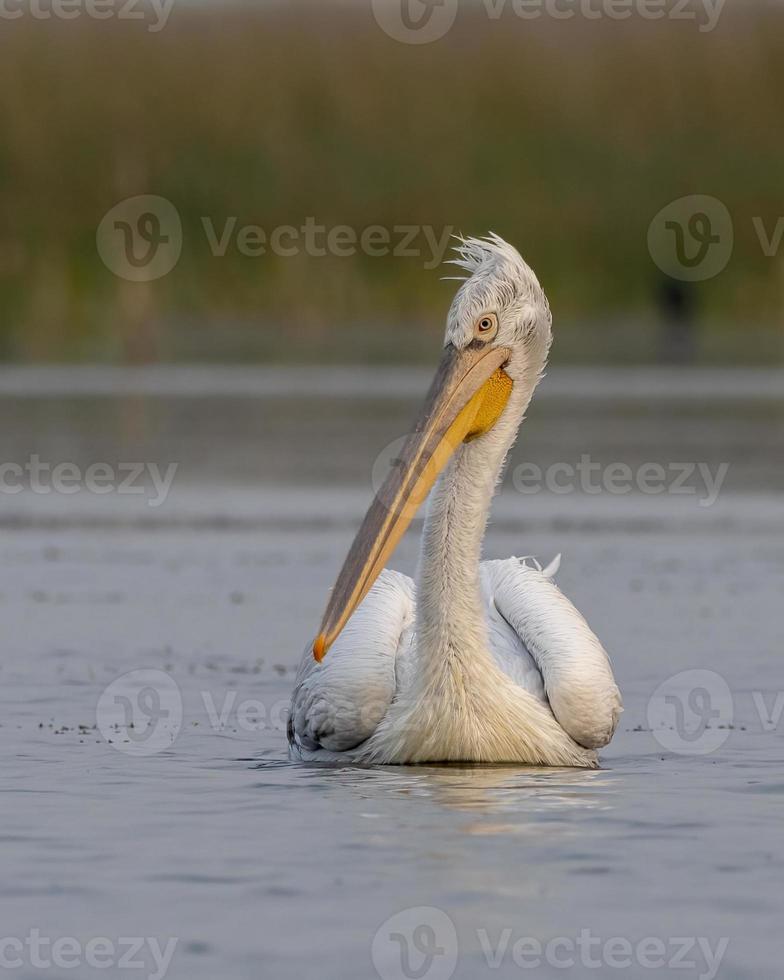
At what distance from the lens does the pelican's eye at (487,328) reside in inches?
303

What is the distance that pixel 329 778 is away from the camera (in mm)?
7414

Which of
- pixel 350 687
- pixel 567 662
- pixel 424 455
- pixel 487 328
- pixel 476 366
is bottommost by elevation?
pixel 350 687

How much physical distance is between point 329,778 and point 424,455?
1035 mm

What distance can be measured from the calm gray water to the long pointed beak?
0.59 m

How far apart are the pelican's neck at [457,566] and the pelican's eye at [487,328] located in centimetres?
31

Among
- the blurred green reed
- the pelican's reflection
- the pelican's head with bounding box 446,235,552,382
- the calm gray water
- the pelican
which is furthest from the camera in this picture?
the blurred green reed

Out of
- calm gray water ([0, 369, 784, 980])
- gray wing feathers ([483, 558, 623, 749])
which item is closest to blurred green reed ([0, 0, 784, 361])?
calm gray water ([0, 369, 784, 980])

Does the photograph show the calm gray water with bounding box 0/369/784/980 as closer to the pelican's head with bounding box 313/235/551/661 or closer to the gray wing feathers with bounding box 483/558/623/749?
the gray wing feathers with bounding box 483/558/623/749

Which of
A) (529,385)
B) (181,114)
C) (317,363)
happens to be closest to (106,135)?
(181,114)

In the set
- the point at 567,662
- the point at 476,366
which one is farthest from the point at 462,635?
the point at 476,366

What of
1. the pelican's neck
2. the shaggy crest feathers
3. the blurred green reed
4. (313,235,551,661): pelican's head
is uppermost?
the blurred green reed

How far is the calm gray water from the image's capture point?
5441mm

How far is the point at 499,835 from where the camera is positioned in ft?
21.1

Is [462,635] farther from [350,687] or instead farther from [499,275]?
[499,275]
